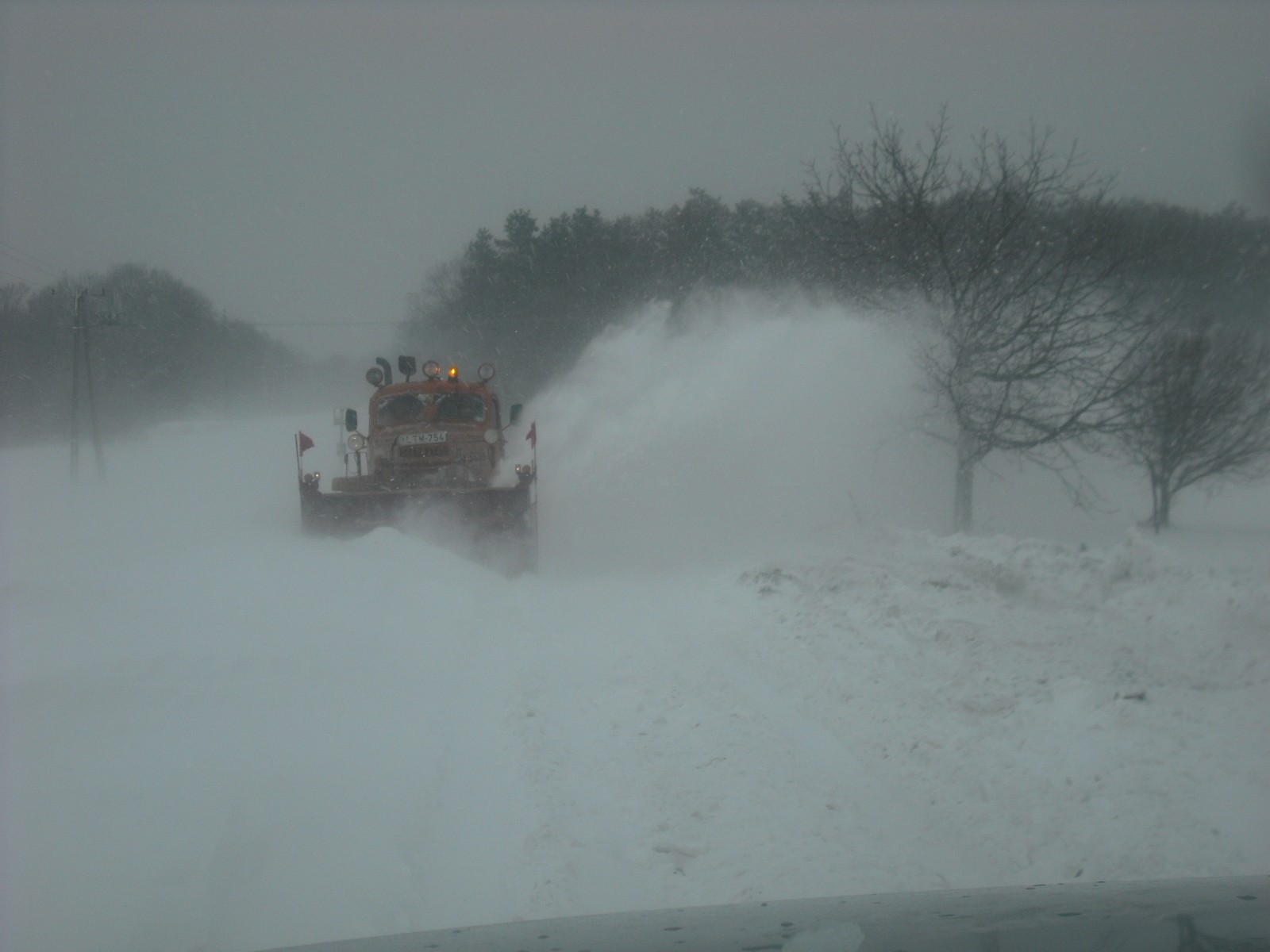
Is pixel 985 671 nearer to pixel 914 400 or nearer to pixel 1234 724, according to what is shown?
pixel 1234 724

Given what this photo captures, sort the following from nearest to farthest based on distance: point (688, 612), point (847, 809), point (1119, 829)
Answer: point (1119, 829), point (847, 809), point (688, 612)

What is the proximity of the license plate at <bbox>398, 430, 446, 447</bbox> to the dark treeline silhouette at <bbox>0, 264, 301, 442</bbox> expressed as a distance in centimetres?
2036

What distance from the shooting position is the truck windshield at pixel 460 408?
1500 centimetres

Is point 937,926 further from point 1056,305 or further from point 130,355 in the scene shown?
point 130,355

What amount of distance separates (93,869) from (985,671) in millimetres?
5672

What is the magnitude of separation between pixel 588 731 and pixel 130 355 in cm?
5291

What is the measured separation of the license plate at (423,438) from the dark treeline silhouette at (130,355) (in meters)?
20.4

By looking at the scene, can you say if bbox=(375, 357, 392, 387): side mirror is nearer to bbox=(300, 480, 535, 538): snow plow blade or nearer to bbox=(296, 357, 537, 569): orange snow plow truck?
bbox=(296, 357, 537, 569): orange snow plow truck

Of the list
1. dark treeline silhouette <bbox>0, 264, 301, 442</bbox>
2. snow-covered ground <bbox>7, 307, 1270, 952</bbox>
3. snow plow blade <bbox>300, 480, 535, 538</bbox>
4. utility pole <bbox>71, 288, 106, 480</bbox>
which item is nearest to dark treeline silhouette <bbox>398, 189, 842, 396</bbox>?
dark treeline silhouette <bbox>0, 264, 301, 442</bbox>

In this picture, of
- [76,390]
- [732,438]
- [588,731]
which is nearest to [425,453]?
[732,438]

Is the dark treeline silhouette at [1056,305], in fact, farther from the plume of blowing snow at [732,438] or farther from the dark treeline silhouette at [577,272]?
the dark treeline silhouette at [577,272]

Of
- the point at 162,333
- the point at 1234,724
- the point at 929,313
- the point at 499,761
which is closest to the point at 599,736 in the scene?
the point at 499,761

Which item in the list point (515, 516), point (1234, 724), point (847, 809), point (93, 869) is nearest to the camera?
point (93, 869)

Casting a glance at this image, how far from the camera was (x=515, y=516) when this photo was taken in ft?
42.5
